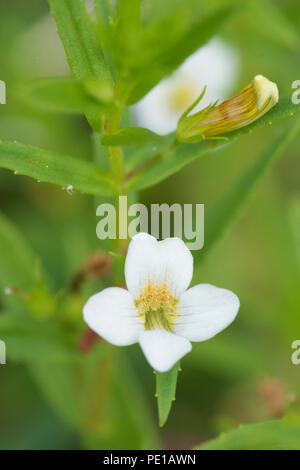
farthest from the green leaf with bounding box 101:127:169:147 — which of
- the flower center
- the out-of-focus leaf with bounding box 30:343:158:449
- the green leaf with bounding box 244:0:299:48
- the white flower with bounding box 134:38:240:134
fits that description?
the white flower with bounding box 134:38:240:134

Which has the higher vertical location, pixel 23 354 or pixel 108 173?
pixel 108 173

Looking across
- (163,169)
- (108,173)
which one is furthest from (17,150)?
(163,169)

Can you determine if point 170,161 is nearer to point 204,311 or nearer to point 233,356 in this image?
point 204,311

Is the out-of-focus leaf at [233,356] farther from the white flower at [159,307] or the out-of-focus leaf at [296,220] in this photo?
the white flower at [159,307]

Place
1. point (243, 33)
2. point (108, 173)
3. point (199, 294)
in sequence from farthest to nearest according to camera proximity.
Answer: point (243, 33), point (108, 173), point (199, 294)

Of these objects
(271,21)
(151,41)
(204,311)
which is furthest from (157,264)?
(271,21)
